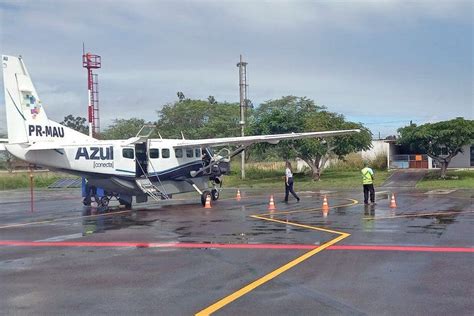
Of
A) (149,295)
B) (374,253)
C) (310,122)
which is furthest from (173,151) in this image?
(310,122)

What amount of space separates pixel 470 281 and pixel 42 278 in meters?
6.41

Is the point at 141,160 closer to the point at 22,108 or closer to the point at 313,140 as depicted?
the point at 22,108

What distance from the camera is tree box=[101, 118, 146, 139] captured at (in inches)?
2936

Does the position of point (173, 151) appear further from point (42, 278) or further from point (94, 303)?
point (94, 303)

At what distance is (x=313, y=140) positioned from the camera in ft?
124

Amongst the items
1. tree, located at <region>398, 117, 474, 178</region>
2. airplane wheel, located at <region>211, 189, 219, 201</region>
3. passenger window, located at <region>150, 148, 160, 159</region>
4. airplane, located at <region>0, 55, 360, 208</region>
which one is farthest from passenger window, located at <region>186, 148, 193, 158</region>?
tree, located at <region>398, 117, 474, 178</region>

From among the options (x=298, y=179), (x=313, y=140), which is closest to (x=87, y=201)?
(x=313, y=140)

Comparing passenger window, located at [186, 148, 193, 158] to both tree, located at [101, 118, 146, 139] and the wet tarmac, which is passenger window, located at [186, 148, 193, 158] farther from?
tree, located at [101, 118, 146, 139]

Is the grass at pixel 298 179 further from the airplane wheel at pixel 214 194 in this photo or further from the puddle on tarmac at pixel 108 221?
the puddle on tarmac at pixel 108 221

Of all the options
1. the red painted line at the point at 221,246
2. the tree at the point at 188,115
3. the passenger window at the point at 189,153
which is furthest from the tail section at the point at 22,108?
the tree at the point at 188,115

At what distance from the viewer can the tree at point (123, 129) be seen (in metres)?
74.6

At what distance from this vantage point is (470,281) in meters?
7.36

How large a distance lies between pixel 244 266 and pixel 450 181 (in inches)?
1127

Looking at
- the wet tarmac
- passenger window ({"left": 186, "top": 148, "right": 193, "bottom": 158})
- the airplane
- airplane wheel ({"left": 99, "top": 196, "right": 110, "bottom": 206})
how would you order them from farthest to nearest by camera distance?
1. passenger window ({"left": 186, "top": 148, "right": 193, "bottom": 158})
2. airplane wheel ({"left": 99, "top": 196, "right": 110, "bottom": 206})
3. the airplane
4. the wet tarmac
